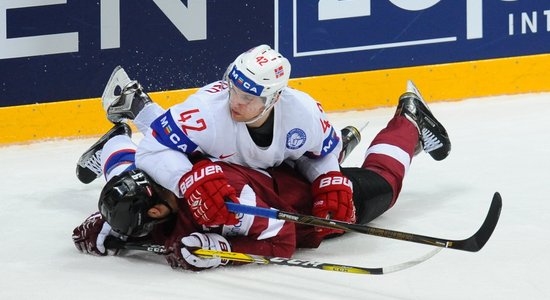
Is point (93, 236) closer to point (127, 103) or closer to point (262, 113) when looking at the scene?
point (262, 113)

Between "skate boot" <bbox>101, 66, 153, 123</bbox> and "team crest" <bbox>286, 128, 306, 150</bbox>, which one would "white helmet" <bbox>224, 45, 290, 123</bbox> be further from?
"skate boot" <bbox>101, 66, 153, 123</bbox>

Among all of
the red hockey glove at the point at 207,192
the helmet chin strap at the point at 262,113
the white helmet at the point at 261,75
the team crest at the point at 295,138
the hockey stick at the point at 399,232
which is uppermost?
the white helmet at the point at 261,75

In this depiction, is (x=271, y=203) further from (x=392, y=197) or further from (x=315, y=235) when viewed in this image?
(x=392, y=197)

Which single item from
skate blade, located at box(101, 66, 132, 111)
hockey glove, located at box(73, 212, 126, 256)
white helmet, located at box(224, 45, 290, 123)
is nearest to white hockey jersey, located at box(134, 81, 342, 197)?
white helmet, located at box(224, 45, 290, 123)

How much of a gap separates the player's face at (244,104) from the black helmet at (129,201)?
363mm

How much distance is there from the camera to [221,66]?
5766 millimetres

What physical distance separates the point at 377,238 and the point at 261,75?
0.79m

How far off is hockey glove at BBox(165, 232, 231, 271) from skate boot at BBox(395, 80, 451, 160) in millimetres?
1090

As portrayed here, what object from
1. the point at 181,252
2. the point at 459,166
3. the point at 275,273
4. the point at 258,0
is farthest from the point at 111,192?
the point at 258,0

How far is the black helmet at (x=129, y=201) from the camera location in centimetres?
387

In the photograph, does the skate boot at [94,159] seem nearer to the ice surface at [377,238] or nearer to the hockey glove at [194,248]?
the ice surface at [377,238]

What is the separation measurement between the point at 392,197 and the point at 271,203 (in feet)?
1.72

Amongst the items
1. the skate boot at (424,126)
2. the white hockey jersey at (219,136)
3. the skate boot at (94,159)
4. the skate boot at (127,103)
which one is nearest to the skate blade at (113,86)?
the skate boot at (127,103)

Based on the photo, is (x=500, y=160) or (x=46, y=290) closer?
(x=46, y=290)
